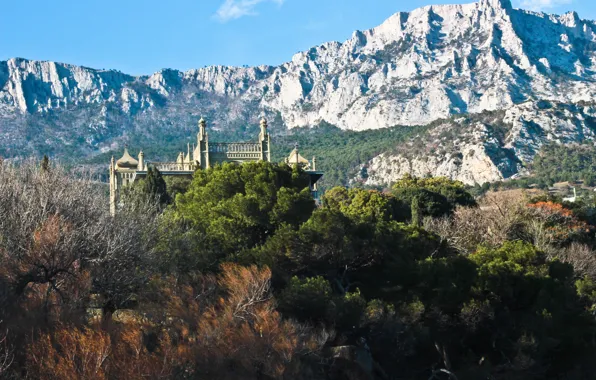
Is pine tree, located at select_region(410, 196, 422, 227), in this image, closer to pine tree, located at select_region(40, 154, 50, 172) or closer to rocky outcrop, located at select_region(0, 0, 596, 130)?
pine tree, located at select_region(40, 154, 50, 172)

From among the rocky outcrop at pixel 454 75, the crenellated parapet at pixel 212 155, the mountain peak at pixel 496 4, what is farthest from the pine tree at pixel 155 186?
the mountain peak at pixel 496 4

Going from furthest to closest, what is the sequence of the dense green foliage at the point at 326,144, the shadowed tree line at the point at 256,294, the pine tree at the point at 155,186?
the dense green foliage at the point at 326,144 → the pine tree at the point at 155,186 → the shadowed tree line at the point at 256,294

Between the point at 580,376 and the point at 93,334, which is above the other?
the point at 93,334

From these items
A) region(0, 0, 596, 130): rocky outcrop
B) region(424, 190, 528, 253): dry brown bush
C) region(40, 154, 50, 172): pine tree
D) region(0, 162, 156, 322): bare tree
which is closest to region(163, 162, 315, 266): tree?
region(0, 162, 156, 322): bare tree

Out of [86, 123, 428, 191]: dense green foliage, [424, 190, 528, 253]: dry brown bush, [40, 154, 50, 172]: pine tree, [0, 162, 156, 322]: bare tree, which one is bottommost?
[424, 190, 528, 253]: dry brown bush

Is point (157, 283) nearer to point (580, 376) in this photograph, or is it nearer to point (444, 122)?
point (580, 376)

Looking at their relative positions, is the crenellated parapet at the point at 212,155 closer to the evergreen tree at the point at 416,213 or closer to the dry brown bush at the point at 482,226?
the evergreen tree at the point at 416,213

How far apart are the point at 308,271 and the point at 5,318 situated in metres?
11.3

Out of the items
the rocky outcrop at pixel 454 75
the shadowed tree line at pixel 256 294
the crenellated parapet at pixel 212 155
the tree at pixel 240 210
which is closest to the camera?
the shadowed tree line at pixel 256 294

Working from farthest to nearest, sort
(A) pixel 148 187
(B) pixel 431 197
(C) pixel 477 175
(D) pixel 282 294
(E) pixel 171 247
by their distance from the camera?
(C) pixel 477 175 < (B) pixel 431 197 < (A) pixel 148 187 < (E) pixel 171 247 < (D) pixel 282 294

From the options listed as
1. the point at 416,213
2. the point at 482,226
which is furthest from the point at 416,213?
the point at 482,226

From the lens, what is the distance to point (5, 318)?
14.4 metres

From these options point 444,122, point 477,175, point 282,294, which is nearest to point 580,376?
point 282,294

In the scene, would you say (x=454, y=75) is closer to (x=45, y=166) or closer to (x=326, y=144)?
(x=326, y=144)
